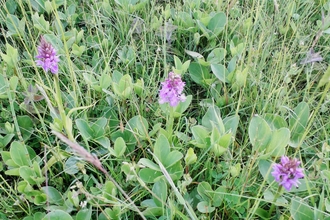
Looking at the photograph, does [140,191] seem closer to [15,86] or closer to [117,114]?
[117,114]

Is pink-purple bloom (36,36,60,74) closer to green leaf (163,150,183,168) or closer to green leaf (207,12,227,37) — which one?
green leaf (163,150,183,168)

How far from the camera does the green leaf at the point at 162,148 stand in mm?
1076

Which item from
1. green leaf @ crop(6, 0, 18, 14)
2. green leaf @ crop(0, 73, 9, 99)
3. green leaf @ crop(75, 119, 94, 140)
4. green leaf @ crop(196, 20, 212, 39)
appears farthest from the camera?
green leaf @ crop(6, 0, 18, 14)

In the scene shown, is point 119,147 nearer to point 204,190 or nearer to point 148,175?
point 148,175

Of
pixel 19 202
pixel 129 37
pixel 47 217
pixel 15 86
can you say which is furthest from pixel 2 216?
pixel 129 37

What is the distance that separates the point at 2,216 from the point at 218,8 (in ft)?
3.85

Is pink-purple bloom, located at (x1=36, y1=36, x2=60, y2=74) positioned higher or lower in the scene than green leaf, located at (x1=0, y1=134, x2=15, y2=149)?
higher

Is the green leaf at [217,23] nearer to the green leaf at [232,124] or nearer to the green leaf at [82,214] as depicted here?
the green leaf at [232,124]

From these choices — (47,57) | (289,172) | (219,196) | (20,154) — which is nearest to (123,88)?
(47,57)

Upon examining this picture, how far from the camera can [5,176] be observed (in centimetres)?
119

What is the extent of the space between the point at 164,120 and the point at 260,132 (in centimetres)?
34

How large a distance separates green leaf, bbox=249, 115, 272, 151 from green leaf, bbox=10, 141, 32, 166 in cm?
65

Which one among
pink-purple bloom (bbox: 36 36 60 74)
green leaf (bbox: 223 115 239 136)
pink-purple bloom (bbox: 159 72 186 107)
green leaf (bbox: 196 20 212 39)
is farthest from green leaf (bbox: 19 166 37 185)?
green leaf (bbox: 196 20 212 39)

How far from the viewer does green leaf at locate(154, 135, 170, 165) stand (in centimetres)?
108
